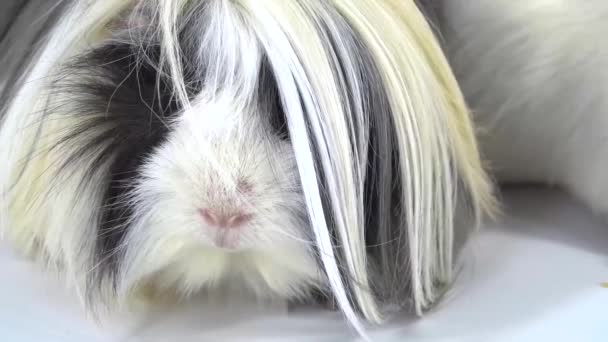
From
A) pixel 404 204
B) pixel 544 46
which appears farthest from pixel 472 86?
pixel 404 204

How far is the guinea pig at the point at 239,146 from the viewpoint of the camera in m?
0.58

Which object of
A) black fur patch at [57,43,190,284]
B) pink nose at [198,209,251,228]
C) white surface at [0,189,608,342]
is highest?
black fur patch at [57,43,190,284]

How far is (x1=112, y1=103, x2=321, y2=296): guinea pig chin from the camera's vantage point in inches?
22.4

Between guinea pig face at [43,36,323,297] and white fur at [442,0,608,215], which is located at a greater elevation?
guinea pig face at [43,36,323,297]

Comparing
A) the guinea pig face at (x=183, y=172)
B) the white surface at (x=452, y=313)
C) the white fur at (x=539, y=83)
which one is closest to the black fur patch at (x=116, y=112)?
the guinea pig face at (x=183, y=172)

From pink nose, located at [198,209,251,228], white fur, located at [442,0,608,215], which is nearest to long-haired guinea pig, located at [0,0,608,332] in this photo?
pink nose, located at [198,209,251,228]

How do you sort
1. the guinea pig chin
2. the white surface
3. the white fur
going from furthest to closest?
the white fur
the white surface
the guinea pig chin

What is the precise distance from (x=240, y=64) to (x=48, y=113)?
183mm

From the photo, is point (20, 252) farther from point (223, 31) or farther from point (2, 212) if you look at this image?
point (223, 31)

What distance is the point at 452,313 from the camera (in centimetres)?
71

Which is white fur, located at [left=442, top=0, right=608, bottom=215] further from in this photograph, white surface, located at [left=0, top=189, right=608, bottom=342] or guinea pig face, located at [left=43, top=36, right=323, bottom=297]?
guinea pig face, located at [left=43, top=36, right=323, bottom=297]

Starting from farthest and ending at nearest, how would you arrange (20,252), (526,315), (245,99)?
1. (20,252)
2. (526,315)
3. (245,99)

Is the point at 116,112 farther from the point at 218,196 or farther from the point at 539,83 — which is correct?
the point at 539,83

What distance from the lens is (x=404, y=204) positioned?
650 mm
